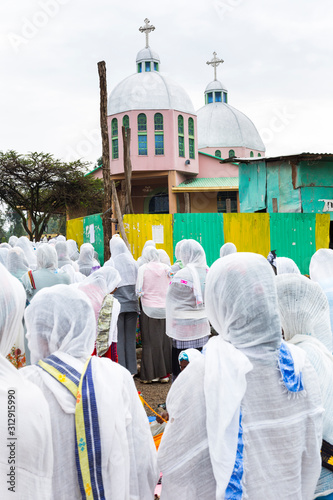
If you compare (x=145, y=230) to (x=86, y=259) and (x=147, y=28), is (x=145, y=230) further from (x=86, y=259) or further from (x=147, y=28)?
(x=147, y=28)

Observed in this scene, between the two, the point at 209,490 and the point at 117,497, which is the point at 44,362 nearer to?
the point at 117,497

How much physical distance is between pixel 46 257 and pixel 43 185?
73.6ft

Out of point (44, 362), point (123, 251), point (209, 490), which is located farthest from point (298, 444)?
point (123, 251)

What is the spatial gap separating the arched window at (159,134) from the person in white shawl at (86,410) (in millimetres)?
24310

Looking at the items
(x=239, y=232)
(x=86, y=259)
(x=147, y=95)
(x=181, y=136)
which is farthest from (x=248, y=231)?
(x=147, y=95)

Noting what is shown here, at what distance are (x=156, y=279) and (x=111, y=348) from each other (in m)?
1.75

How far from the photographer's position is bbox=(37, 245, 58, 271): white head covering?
532cm

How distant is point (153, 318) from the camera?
21.8ft

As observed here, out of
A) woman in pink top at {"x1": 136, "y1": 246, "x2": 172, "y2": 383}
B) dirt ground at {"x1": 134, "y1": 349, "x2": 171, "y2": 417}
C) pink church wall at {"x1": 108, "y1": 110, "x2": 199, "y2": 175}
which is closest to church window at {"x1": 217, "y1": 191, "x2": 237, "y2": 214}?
pink church wall at {"x1": 108, "y1": 110, "x2": 199, "y2": 175}

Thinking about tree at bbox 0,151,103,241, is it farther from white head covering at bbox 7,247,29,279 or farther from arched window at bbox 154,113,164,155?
white head covering at bbox 7,247,29,279

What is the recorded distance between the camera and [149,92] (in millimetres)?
25688

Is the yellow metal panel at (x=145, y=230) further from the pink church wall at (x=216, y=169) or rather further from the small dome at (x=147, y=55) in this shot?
the small dome at (x=147, y=55)

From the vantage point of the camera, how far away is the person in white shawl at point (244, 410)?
186 centimetres

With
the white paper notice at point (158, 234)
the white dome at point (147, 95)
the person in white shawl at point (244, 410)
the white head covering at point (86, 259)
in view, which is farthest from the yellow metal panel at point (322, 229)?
the white dome at point (147, 95)
